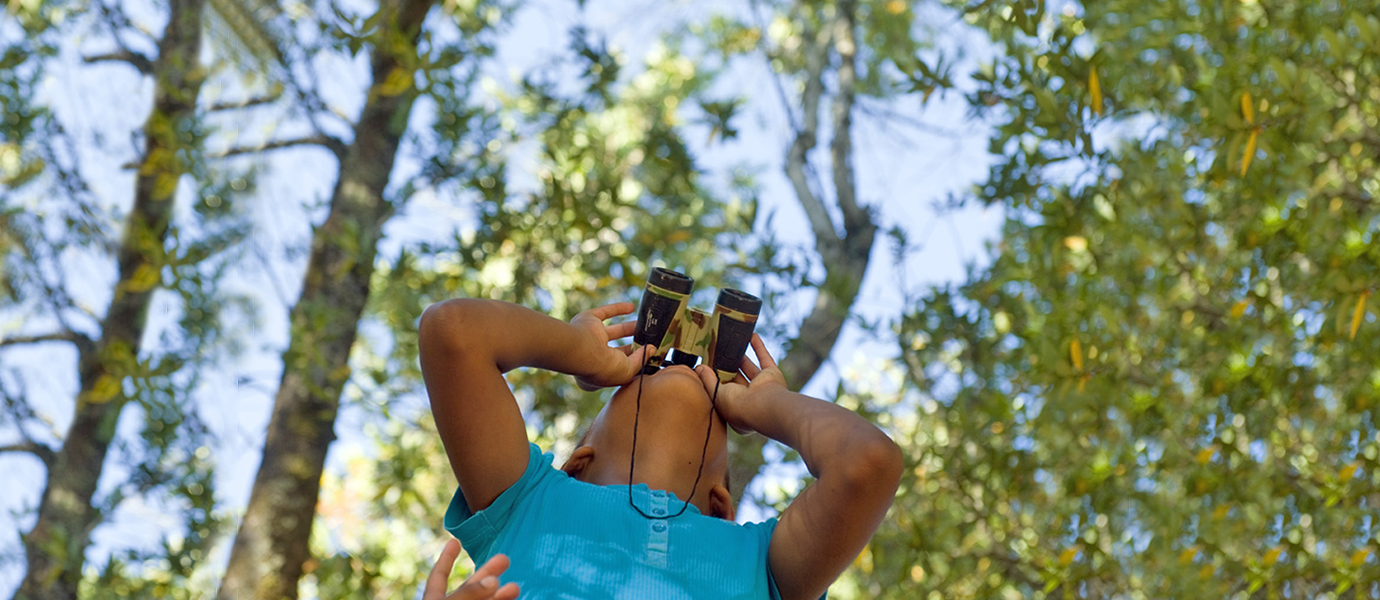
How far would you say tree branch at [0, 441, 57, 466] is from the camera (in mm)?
2439

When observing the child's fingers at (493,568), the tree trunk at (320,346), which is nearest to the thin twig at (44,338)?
the tree trunk at (320,346)

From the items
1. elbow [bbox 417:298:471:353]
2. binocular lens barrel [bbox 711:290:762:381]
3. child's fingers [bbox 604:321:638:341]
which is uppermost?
elbow [bbox 417:298:471:353]

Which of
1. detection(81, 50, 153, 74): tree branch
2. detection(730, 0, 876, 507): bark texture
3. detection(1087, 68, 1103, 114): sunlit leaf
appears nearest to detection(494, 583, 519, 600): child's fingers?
detection(730, 0, 876, 507): bark texture

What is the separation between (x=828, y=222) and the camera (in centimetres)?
300

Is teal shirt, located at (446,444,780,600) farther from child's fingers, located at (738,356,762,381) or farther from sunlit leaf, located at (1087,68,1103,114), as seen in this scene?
sunlit leaf, located at (1087,68,1103,114)

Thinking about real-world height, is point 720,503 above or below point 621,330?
below

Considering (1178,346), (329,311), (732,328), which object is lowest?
(1178,346)

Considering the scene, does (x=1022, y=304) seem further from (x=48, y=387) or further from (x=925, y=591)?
(x=48, y=387)

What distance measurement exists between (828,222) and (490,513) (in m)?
1.93

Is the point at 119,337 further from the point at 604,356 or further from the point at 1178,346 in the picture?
the point at 1178,346

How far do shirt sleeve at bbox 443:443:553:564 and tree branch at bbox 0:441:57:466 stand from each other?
67.9 inches

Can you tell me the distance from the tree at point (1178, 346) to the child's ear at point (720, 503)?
47.4 inches

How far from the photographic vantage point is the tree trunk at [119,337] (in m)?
2.36

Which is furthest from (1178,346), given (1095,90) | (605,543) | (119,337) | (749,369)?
(119,337)
